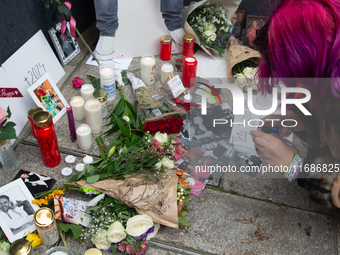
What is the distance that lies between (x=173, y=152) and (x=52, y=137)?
574 millimetres

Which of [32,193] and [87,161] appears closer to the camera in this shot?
[32,193]

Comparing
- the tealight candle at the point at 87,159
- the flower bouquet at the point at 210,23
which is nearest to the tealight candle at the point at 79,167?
the tealight candle at the point at 87,159

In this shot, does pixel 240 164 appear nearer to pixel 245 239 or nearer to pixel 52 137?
pixel 245 239

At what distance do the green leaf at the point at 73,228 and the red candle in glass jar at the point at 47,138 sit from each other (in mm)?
383

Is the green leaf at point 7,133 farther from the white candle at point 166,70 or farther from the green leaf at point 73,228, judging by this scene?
the white candle at point 166,70

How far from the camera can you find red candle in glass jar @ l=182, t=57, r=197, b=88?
1.91m

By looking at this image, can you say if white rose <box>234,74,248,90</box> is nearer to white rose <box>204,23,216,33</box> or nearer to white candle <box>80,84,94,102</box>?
white rose <box>204,23,216,33</box>

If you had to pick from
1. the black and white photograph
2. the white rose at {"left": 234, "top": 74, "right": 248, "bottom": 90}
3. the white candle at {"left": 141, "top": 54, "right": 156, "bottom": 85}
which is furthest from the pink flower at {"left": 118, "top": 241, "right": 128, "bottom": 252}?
the white rose at {"left": 234, "top": 74, "right": 248, "bottom": 90}

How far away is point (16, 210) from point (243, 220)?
101 cm

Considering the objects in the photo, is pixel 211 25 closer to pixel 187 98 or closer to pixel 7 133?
pixel 187 98

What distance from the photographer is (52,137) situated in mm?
1363

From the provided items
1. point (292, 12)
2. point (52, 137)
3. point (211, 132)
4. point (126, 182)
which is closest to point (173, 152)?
point (126, 182)

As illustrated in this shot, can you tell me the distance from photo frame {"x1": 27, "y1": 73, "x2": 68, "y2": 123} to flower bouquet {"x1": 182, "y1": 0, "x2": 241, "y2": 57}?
1.12 meters

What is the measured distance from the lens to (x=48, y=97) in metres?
1.71
